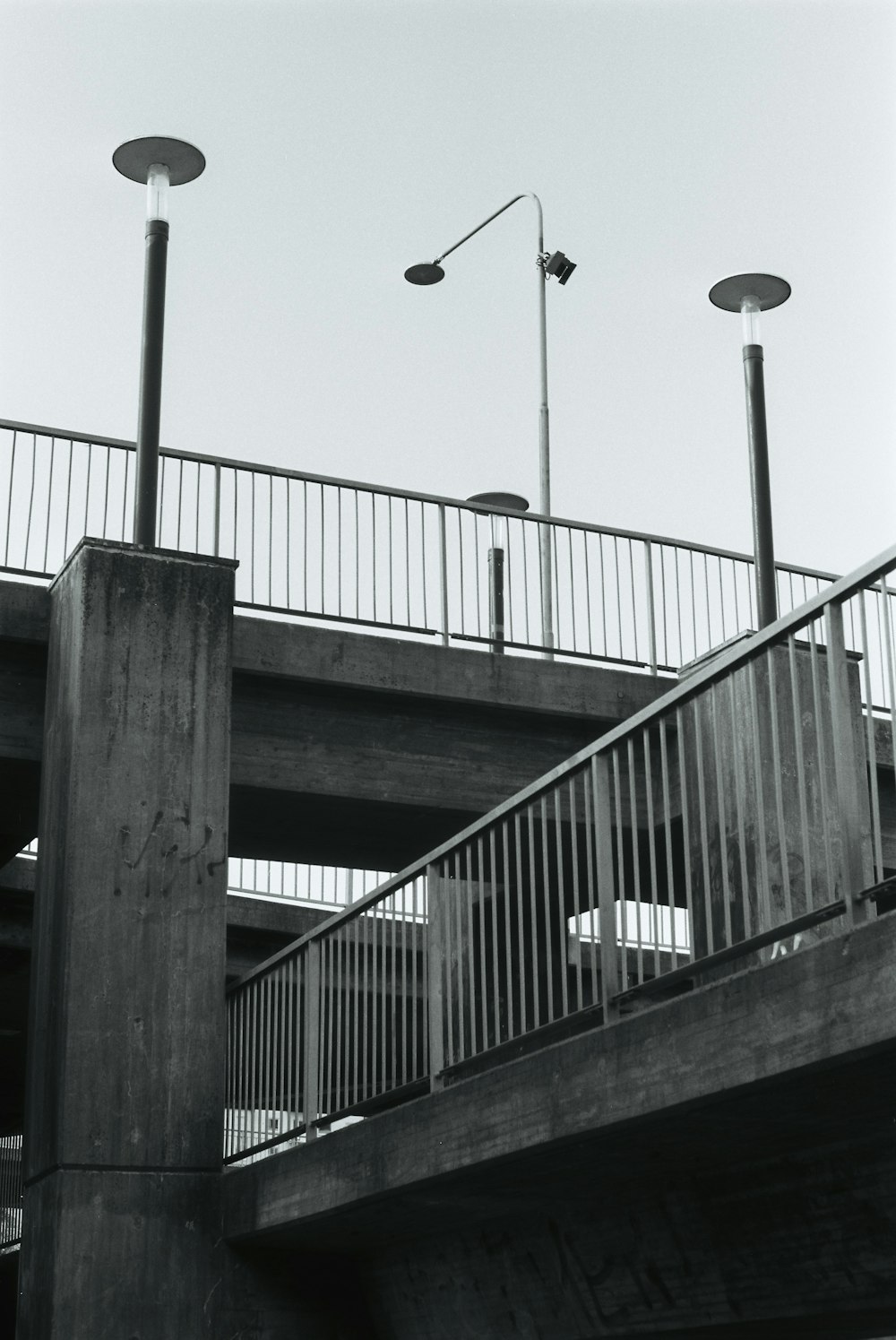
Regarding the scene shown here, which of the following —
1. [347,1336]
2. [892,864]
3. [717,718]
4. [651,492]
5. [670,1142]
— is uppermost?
[651,492]

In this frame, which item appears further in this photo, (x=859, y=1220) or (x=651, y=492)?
(x=651, y=492)

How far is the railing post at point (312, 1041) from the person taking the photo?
1252 cm

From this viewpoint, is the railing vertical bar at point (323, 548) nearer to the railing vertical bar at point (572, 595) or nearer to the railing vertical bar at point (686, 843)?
the railing vertical bar at point (572, 595)

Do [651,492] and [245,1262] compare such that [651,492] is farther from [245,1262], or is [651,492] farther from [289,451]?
[245,1262]

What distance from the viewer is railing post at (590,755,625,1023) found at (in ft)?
29.2

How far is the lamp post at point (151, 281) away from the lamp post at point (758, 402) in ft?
16.5

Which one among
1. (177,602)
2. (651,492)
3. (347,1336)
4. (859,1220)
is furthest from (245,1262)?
(651,492)

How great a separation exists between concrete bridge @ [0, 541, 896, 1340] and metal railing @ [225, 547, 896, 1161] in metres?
0.04

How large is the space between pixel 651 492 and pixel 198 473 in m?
27.2

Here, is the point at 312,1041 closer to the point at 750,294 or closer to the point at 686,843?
the point at 686,843

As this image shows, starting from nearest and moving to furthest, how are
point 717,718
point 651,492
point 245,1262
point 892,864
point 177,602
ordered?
point 717,718
point 245,1262
point 177,602
point 892,864
point 651,492

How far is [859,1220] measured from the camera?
28.4 feet

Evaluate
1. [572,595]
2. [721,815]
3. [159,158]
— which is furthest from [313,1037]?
[159,158]

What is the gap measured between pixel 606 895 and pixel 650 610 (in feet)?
31.4
